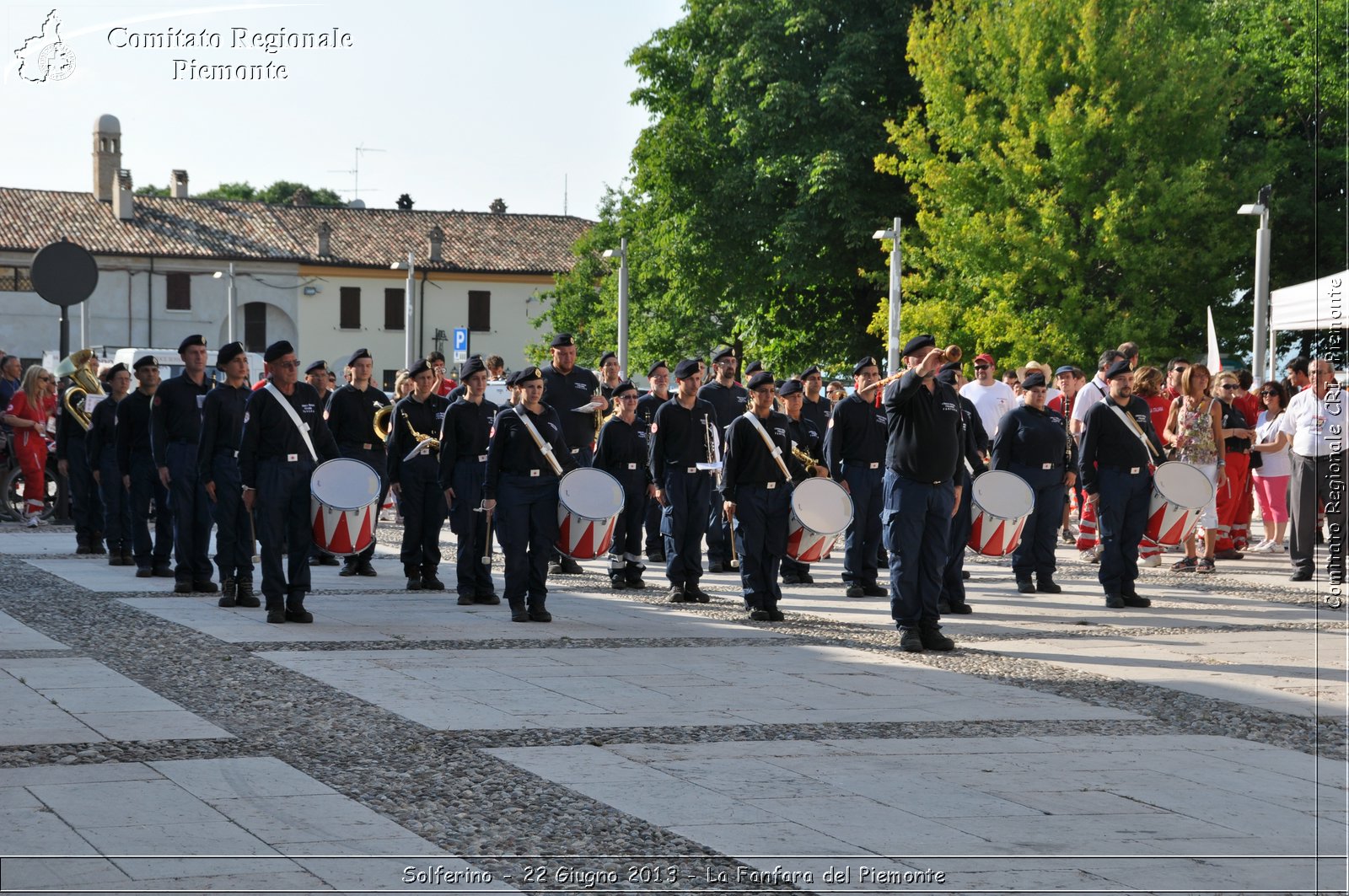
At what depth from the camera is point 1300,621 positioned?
12.6 meters

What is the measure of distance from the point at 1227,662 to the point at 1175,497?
9.97ft

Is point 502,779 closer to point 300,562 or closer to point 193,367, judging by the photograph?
point 300,562

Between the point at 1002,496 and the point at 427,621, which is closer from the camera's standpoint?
the point at 427,621

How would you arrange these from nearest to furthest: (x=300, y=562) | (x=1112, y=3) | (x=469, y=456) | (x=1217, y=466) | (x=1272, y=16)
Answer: (x=300, y=562), (x=469, y=456), (x=1217, y=466), (x=1272, y=16), (x=1112, y=3)

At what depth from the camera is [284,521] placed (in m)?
11.8

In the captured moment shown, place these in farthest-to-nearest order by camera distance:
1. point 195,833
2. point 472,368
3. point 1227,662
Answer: point 472,368
point 1227,662
point 195,833

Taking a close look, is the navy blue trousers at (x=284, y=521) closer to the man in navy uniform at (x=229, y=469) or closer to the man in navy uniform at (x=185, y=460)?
the man in navy uniform at (x=229, y=469)

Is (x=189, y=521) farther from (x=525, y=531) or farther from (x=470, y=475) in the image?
(x=525, y=531)

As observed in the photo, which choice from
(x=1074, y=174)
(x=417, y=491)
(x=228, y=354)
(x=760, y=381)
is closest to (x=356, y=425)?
(x=417, y=491)

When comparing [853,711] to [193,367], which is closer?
[853,711]

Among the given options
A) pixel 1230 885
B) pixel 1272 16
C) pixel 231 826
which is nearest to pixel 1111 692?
pixel 1230 885

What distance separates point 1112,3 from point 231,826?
29.9 meters

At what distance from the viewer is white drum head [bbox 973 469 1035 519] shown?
1287 centimetres

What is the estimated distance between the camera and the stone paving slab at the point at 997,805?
5.55m
